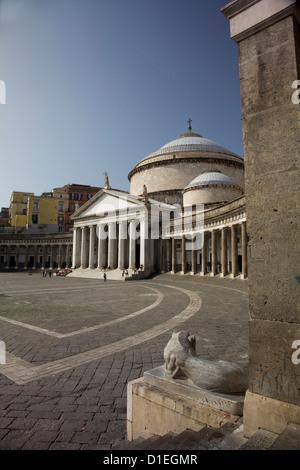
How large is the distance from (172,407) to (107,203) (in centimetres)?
4099

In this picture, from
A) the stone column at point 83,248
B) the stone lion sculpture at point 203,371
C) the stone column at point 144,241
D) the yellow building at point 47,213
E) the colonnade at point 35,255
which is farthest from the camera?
the yellow building at point 47,213

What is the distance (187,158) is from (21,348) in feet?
149

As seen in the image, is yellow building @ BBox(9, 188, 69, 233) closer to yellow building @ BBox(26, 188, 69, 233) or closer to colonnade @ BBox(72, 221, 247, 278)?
yellow building @ BBox(26, 188, 69, 233)

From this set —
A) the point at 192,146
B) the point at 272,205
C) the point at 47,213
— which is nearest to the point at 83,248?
the point at 47,213

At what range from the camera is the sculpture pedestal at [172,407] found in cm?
259

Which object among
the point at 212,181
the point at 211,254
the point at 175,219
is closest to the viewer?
the point at 211,254

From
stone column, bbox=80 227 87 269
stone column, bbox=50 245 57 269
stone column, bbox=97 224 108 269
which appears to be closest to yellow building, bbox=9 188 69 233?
stone column, bbox=50 245 57 269

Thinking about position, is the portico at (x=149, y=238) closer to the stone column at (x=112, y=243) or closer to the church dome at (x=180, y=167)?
the stone column at (x=112, y=243)

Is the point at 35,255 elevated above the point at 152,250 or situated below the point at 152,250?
below

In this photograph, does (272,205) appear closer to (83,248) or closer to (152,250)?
(152,250)

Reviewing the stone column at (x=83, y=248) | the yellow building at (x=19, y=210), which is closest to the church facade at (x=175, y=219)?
the stone column at (x=83, y=248)

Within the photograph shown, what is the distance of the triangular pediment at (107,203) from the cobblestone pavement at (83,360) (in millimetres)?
28252

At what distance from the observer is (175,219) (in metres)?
34.0

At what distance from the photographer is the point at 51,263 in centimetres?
5431
